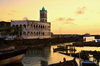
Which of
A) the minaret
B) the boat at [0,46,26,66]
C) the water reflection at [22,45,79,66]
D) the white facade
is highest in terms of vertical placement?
the minaret

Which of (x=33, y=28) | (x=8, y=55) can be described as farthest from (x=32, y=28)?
(x=8, y=55)

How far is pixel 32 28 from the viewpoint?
107 metres

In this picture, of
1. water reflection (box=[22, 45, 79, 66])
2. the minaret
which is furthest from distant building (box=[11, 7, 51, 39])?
water reflection (box=[22, 45, 79, 66])

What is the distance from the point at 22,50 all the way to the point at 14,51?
3168 millimetres

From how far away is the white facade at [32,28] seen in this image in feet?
337

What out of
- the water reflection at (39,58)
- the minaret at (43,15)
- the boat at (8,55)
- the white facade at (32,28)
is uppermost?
the minaret at (43,15)

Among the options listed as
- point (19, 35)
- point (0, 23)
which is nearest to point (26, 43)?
point (19, 35)

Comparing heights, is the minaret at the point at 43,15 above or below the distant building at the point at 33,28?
above

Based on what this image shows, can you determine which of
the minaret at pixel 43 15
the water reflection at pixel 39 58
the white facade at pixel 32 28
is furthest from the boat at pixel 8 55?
the minaret at pixel 43 15

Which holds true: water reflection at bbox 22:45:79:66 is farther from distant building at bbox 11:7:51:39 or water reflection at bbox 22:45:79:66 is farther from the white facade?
distant building at bbox 11:7:51:39

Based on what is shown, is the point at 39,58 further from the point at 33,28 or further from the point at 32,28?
the point at 33,28

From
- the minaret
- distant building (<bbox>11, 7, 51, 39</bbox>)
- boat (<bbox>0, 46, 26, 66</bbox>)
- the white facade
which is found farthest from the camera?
the minaret

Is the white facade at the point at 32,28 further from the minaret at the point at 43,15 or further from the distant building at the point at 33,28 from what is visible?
the minaret at the point at 43,15

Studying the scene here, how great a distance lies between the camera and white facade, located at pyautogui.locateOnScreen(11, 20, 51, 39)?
10281cm
